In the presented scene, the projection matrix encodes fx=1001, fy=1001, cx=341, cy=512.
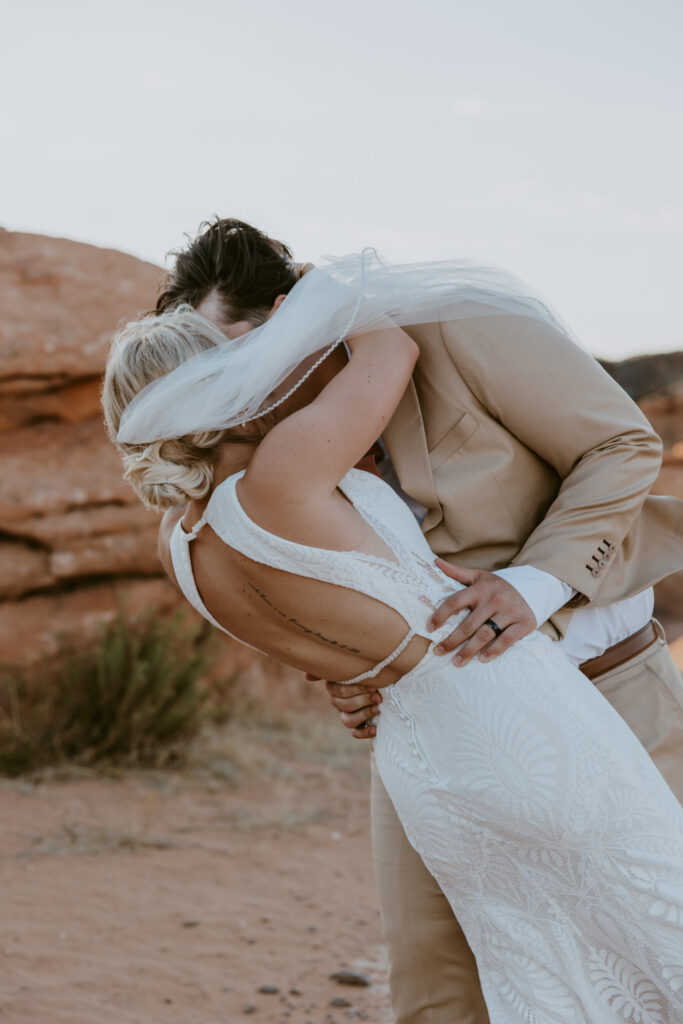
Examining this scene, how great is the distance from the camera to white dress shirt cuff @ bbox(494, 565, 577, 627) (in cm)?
205

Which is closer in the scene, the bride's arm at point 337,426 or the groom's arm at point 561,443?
the bride's arm at point 337,426

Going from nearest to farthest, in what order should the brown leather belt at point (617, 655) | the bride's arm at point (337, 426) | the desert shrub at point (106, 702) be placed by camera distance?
the bride's arm at point (337, 426), the brown leather belt at point (617, 655), the desert shrub at point (106, 702)

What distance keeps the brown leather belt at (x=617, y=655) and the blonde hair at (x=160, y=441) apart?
3.11 feet

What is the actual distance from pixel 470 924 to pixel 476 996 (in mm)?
497

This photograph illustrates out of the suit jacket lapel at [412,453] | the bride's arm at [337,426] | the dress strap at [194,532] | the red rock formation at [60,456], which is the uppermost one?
the bride's arm at [337,426]

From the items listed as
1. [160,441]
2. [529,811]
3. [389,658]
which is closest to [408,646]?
[389,658]

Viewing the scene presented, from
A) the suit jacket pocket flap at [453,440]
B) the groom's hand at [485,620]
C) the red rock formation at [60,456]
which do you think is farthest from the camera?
the red rock formation at [60,456]

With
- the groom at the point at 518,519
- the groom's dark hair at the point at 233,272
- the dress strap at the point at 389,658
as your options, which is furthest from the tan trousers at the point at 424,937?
the groom's dark hair at the point at 233,272

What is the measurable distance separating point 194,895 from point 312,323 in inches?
142

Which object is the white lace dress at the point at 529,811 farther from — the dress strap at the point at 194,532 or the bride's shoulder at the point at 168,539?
the bride's shoulder at the point at 168,539

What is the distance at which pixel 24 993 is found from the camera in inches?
144

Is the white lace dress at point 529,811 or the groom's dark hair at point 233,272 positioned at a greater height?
the groom's dark hair at point 233,272

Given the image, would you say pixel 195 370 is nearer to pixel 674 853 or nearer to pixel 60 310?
pixel 674 853

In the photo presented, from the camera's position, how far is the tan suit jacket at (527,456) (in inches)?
83.3
